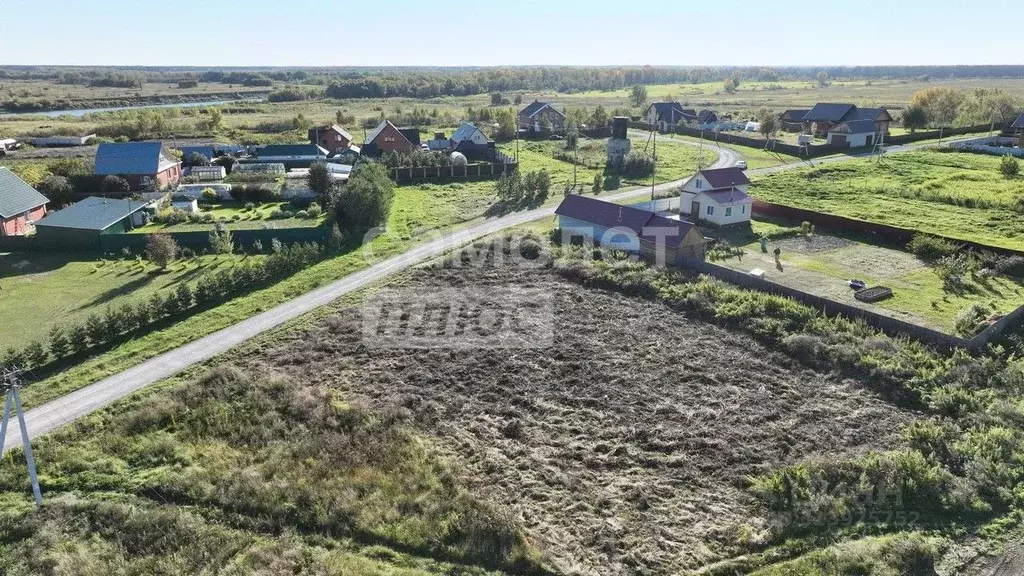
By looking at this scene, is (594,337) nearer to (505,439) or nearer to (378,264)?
(505,439)

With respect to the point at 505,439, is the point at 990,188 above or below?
above

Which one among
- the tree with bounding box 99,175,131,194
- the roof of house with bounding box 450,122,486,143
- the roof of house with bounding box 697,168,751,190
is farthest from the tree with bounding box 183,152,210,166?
the roof of house with bounding box 697,168,751,190

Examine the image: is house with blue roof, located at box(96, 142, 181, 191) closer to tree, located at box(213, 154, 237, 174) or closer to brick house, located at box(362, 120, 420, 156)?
tree, located at box(213, 154, 237, 174)

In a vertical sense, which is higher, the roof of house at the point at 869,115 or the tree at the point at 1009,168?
the roof of house at the point at 869,115

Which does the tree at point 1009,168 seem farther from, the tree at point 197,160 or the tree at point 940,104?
the tree at point 197,160

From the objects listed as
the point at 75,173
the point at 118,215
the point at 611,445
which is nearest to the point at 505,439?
the point at 611,445

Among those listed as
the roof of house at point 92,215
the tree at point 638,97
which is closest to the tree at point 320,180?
the roof of house at point 92,215
